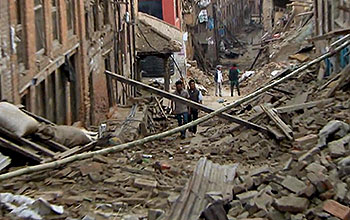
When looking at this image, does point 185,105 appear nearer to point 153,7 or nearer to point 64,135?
point 64,135

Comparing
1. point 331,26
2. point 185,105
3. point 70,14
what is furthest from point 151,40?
point 185,105

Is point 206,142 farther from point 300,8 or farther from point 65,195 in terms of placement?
point 300,8

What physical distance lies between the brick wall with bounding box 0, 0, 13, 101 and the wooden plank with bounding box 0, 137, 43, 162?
46.8 inches

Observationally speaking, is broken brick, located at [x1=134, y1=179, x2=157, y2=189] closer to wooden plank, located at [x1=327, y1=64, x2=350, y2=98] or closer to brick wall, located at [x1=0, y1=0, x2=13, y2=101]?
brick wall, located at [x1=0, y1=0, x2=13, y2=101]

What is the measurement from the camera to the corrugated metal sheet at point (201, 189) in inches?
290

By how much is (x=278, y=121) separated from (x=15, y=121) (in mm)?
5501

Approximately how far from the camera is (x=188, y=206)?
7.52m

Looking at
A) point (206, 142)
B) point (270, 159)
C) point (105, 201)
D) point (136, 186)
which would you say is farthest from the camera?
point (206, 142)

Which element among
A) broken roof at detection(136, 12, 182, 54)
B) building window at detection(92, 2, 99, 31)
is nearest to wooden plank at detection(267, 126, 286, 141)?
building window at detection(92, 2, 99, 31)

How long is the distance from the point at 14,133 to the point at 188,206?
119 inches

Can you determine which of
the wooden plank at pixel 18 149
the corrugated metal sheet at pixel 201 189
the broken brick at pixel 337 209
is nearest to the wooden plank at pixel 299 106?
the corrugated metal sheet at pixel 201 189

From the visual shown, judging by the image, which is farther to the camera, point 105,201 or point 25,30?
point 25,30

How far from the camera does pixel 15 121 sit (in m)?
9.20

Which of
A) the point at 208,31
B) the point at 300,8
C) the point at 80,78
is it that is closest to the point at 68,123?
the point at 80,78
